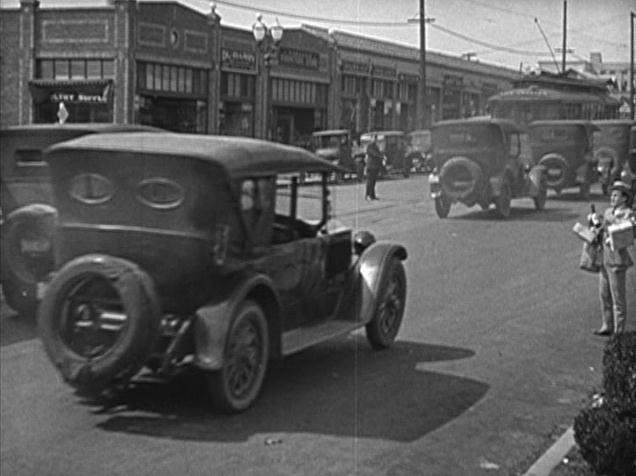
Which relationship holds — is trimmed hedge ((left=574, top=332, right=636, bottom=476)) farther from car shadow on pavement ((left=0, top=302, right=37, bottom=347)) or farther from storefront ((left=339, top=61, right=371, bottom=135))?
car shadow on pavement ((left=0, top=302, right=37, bottom=347))

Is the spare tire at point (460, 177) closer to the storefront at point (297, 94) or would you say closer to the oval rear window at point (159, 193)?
the storefront at point (297, 94)

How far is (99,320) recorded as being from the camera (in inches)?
100.0

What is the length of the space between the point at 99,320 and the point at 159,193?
31 centimetres

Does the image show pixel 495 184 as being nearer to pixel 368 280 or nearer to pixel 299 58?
pixel 368 280

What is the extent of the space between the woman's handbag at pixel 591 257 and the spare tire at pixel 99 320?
297 cm

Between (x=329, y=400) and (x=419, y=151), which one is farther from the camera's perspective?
(x=329, y=400)

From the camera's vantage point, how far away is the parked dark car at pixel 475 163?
3.27 m

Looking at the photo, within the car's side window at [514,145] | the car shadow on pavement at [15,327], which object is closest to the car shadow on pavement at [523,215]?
the car's side window at [514,145]

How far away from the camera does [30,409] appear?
2.27m

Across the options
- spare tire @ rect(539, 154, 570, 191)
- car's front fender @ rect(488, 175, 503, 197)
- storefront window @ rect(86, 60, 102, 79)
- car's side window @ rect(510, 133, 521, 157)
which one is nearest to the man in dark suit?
car's front fender @ rect(488, 175, 503, 197)

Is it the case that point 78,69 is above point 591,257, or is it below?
above

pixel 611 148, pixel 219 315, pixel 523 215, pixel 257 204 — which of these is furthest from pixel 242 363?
pixel 611 148

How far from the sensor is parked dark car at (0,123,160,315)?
2.02 meters

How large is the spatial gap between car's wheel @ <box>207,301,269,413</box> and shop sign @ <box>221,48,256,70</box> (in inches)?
35.7
